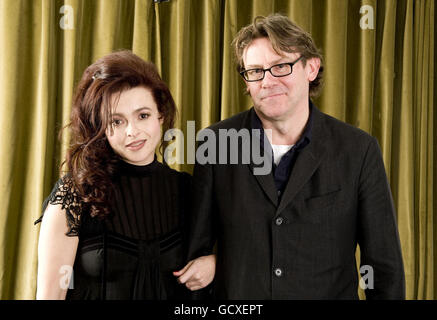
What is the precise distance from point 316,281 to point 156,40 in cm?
133

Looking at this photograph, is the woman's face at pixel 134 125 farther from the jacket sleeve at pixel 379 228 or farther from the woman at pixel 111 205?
the jacket sleeve at pixel 379 228

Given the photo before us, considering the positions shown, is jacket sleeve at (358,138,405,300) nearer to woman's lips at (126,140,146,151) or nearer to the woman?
the woman

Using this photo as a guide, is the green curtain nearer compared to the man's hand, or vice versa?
the man's hand

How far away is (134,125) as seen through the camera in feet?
4.20

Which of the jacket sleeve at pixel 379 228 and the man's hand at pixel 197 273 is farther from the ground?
the jacket sleeve at pixel 379 228

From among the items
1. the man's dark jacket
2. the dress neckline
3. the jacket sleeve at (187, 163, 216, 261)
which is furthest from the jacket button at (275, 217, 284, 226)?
the dress neckline

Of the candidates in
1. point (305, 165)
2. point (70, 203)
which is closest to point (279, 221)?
point (305, 165)

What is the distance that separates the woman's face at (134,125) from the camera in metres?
1.27

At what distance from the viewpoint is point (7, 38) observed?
6.07 ft

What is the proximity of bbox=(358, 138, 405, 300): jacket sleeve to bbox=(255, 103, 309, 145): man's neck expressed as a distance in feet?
0.76

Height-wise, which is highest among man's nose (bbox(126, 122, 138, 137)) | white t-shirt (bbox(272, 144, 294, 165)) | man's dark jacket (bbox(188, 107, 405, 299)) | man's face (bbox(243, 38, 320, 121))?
man's face (bbox(243, 38, 320, 121))

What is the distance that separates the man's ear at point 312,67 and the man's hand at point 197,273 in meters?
0.73

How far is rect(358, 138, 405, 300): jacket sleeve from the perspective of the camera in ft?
4.22

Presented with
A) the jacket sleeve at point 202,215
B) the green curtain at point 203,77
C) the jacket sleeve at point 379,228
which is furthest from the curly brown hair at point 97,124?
the jacket sleeve at point 379,228
